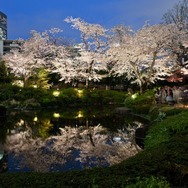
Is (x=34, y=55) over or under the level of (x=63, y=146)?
over

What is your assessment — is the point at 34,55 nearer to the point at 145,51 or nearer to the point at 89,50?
the point at 89,50

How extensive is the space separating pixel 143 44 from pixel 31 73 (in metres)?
14.5

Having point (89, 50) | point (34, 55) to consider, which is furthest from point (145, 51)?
point (34, 55)

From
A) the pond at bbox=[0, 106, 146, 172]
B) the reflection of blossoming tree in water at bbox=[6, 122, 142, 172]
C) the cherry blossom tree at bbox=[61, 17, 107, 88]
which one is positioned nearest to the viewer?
the pond at bbox=[0, 106, 146, 172]

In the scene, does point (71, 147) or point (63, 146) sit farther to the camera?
point (63, 146)

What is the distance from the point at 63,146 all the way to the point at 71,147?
1.34ft

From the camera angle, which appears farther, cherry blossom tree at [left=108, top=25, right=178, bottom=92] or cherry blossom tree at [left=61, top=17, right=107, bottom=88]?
cherry blossom tree at [left=61, top=17, right=107, bottom=88]

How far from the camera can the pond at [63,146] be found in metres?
8.72

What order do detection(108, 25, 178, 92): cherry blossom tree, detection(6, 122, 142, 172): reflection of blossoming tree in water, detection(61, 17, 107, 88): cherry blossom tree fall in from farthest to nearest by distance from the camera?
detection(61, 17, 107, 88): cherry blossom tree < detection(108, 25, 178, 92): cherry blossom tree < detection(6, 122, 142, 172): reflection of blossoming tree in water

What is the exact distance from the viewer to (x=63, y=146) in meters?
11.3

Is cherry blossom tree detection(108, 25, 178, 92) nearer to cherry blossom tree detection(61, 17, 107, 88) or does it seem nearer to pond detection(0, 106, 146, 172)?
cherry blossom tree detection(61, 17, 107, 88)

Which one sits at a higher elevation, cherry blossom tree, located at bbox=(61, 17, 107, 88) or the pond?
cherry blossom tree, located at bbox=(61, 17, 107, 88)

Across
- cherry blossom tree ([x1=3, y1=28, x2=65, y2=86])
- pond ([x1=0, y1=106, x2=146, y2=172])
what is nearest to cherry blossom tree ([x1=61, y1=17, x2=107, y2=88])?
cherry blossom tree ([x1=3, y1=28, x2=65, y2=86])

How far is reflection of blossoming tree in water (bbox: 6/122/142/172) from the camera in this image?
909 centimetres
